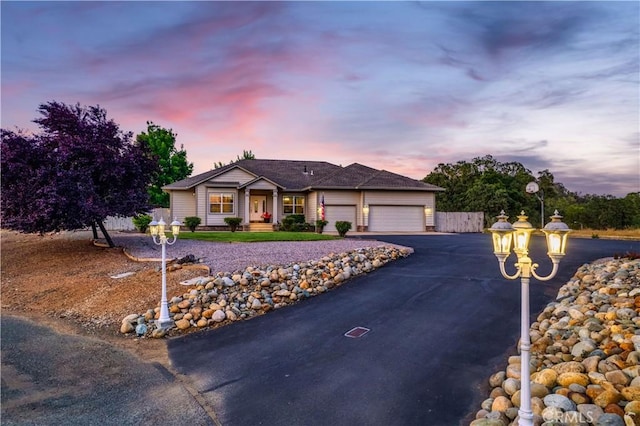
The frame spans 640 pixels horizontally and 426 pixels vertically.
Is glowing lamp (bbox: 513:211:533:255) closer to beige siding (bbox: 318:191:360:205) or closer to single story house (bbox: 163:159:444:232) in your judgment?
single story house (bbox: 163:159:444:232)

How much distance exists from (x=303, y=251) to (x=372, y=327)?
591 cm

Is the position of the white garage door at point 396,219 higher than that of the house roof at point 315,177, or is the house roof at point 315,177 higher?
the house roof at point 315,177

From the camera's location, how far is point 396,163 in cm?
3428

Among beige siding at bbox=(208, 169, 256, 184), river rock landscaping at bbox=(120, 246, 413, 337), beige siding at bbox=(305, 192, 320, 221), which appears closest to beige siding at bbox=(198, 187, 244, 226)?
beige siding at bbox=(208, 169, 256, 184)

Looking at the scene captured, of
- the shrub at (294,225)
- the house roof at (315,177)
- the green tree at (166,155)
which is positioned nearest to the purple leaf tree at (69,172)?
the shrub at (294,225)

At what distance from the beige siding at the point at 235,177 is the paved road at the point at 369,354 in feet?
61.2

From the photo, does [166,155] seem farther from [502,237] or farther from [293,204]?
[502,237]

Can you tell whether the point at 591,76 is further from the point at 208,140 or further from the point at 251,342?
the point at 208,140

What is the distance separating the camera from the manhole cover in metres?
6.12

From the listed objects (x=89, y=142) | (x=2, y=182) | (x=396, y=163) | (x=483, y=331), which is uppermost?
(x=396, y=163)

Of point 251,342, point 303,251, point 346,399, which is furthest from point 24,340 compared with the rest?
point 303,251

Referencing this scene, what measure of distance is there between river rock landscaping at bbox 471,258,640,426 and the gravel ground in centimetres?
672

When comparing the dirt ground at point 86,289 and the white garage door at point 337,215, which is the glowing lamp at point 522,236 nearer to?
the dirt ground at point 86,289

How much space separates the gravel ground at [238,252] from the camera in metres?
10.4
